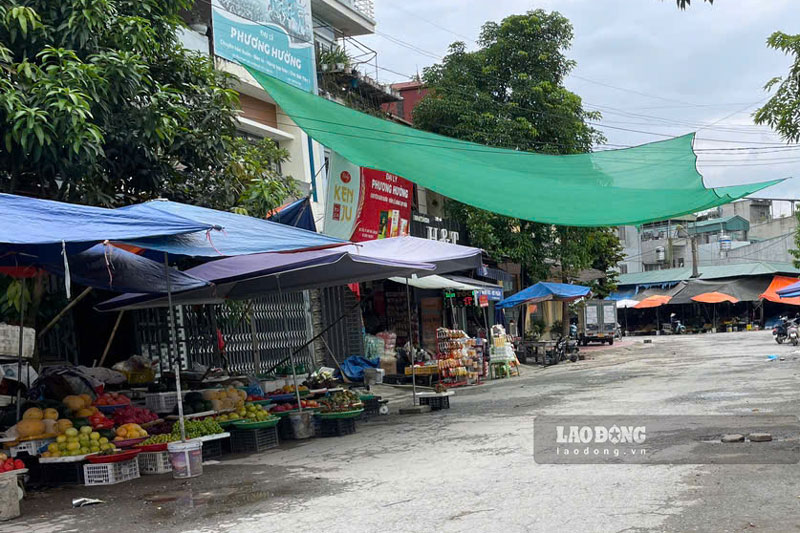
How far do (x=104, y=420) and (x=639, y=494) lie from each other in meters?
5.25

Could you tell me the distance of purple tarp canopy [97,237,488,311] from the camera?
9.12 metres

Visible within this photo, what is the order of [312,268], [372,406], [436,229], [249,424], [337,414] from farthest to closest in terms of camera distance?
[436,229] < [372,406] < [337,414] < [312,268] < [249,424]

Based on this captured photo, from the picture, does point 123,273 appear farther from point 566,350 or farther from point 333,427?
point 566,350

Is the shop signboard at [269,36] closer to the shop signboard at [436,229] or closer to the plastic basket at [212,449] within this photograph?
the shop signboard at [436,229]

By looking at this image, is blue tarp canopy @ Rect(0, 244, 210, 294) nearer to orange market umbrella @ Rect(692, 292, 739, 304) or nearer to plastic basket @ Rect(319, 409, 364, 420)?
plastic basket @ Rect(319, 409, 364, 420)

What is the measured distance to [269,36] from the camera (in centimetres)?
1586

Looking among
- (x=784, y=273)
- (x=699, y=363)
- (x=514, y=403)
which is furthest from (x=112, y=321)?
(x=784, y=273)

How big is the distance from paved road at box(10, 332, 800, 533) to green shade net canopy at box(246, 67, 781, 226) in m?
3.73

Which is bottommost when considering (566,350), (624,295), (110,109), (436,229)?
(566,350)

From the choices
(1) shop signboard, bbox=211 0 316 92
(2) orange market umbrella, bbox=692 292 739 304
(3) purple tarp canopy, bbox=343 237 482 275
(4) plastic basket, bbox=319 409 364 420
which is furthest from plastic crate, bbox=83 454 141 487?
(2) orange market umbrella, bbox=692 292 739 304

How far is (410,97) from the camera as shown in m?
28.8

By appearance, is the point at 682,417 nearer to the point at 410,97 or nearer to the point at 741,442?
the point at 741,442

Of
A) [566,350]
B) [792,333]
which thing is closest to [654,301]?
[792,333]

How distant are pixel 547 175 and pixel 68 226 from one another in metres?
8.37
